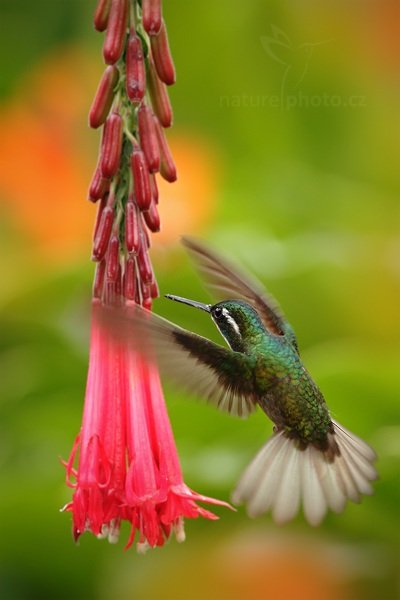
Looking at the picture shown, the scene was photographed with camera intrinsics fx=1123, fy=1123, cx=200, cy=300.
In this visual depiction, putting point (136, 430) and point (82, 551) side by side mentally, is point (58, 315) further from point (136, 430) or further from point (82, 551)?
point (136, 430)

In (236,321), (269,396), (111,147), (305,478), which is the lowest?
(305,478)

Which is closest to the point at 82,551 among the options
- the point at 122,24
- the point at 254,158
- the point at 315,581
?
the point at 315,581

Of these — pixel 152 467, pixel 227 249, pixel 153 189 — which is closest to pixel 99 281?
pixel 153 189

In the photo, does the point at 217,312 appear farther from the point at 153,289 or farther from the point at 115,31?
the point at 115,31

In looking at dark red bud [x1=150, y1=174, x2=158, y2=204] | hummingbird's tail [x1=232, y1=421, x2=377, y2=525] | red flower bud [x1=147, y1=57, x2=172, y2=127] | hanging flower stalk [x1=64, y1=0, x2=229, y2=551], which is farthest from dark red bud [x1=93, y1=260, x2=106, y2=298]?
hummingbird's tail [x1=232, y1=421, x2=377, y2=525]

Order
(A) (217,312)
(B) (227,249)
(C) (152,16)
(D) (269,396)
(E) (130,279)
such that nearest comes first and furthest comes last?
(C) (152,16) < (E) (130,279) < (A) (217,312) < (D) (269,396) < (B) (227,249)

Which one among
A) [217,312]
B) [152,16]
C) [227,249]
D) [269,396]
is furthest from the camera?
[227,249]
